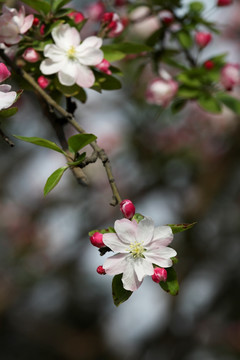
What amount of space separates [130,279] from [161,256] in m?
0.05

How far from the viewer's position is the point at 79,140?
0.76 metres

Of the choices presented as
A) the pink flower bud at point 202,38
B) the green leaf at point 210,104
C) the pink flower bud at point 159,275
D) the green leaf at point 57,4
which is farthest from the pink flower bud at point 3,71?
the pink flower bud at point 202,38

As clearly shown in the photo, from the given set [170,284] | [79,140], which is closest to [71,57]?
[79,140]

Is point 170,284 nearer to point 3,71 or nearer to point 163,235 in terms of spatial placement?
point 163,235

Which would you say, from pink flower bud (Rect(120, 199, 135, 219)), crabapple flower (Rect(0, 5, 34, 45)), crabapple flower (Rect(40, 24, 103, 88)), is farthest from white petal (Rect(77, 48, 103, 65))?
pink flower bud (Rect(120, 199, 135, 219))

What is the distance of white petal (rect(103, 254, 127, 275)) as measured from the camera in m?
0.69

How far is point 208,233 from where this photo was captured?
3.36m

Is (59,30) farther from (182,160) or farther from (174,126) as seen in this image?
A: (174,126)

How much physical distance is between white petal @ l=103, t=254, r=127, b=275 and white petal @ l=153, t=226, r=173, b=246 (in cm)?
5

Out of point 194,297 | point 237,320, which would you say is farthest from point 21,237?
point 237,320

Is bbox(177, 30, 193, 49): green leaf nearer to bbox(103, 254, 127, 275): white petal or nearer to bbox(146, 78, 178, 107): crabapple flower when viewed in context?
bbox(146, 78, 178, 107): crabapple flower

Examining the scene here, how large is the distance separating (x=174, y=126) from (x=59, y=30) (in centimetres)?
256

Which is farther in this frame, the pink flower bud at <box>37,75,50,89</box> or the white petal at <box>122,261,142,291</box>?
the pink flower bud at <box>37,75,50,89</box>

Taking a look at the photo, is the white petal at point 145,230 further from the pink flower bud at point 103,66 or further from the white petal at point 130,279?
the pink flower bud at point 103,66
